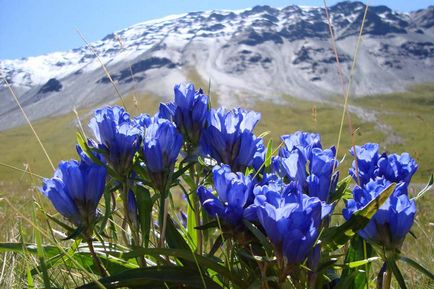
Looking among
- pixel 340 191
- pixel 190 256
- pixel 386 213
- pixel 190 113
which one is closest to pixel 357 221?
pixel 386 213

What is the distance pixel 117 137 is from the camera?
1.89m

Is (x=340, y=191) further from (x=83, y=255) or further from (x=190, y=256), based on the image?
(x=83, y=255)

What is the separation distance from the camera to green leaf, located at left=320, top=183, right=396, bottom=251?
1.61 meters

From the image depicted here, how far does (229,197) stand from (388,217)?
52 cm

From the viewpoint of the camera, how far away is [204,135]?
2.07 metres

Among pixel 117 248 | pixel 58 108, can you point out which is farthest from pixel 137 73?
pixel 117 248

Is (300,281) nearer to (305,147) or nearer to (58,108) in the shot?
(305,147)

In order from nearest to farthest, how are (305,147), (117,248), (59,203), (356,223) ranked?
1. (356,223)
2. (59,203)
3. (305,147)
4. (117,248)

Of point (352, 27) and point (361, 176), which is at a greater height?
point (361, 176)

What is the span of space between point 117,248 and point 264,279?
850 millimetres

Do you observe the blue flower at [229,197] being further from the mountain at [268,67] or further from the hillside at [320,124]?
the mountain at [268,67]

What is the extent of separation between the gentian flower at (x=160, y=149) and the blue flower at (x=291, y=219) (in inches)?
19.1

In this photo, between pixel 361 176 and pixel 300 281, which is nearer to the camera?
pixel 300 281

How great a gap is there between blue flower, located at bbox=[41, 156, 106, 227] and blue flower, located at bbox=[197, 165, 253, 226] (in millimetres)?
424
